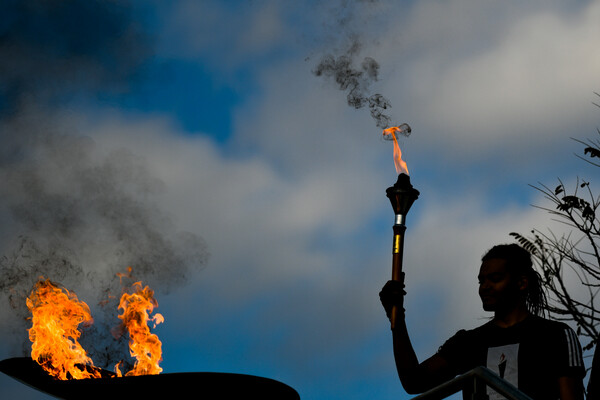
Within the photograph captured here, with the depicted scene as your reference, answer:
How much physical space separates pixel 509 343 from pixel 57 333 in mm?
5968

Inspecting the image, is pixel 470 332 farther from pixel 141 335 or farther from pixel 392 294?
pixel 141 335

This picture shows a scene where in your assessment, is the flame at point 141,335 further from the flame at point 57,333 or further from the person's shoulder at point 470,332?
the person's shoulder at point 470,332

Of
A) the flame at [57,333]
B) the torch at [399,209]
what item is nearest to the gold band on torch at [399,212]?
the torch at [399,209]

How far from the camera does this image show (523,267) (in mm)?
3596

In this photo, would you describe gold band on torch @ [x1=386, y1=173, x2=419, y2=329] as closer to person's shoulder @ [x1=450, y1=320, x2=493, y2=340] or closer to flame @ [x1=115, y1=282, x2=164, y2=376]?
person's shoulder @ [x1=450, y1=320, x2=493, y2=340]

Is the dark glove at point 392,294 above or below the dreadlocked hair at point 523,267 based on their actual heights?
below

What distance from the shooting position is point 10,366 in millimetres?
5238

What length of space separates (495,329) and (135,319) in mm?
6052

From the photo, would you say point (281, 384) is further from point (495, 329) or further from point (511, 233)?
point (511, 233)

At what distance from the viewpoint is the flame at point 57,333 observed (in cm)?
689

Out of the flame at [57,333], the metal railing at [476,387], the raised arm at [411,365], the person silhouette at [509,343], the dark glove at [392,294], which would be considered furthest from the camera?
the flame at [57,333]

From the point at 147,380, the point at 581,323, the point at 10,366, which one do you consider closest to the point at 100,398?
the point at 147,380

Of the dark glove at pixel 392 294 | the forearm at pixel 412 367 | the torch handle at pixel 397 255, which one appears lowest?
the forearm at pixel 412 367

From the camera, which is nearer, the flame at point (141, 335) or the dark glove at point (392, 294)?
the dark glove at point (392, 294)
